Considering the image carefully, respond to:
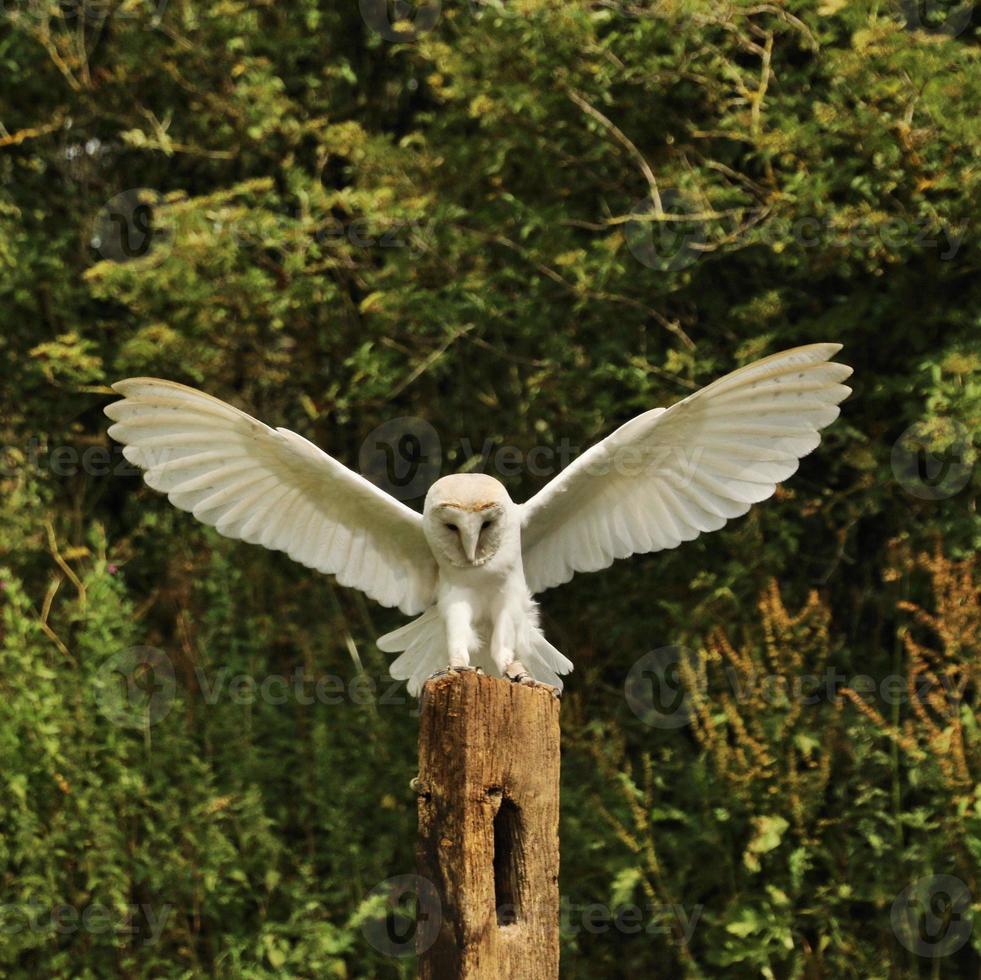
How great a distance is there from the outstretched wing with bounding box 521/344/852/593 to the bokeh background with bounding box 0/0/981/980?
123 centimetres

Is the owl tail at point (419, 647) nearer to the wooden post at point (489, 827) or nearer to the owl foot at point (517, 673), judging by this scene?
the owl foot at point (517, 673)

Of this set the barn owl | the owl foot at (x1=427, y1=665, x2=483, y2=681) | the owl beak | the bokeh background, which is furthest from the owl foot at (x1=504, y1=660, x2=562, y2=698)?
the bokeh background

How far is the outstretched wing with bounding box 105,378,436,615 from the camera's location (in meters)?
3.82

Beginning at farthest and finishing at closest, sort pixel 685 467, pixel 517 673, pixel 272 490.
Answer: pixel 272 490
pixel 685 467
pixel 517 673

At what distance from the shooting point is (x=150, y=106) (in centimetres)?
655

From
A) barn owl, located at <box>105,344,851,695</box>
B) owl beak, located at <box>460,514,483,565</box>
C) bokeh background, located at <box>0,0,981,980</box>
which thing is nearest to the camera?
owl beak, located at <box>460,514,483,565</box>

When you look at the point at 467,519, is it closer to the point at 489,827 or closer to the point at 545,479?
the point at 489,827

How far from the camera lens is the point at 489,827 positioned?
3184 millimetres

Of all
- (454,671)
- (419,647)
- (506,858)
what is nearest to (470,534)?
(454,671)

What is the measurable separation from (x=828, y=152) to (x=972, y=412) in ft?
3.40

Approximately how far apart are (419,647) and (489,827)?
901mm

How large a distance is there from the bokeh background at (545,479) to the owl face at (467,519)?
5.49 ft

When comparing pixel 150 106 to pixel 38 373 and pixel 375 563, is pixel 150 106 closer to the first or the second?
pixel 38 373

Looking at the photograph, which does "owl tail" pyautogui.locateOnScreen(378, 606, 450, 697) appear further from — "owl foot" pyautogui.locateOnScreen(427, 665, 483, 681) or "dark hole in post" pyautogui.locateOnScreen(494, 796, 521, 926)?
"dark hole in post" pyautogui.locateOnScreen(494, 796, 521, 926)
